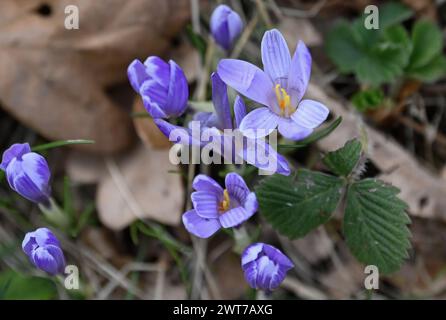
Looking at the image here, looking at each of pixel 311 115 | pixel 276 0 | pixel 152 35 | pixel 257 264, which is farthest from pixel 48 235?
pixel 276 0

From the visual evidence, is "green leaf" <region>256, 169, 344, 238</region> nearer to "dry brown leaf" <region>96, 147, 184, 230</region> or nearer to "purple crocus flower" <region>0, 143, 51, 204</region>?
"dry brown leaf" <region>96, 147, 184, 230</region>

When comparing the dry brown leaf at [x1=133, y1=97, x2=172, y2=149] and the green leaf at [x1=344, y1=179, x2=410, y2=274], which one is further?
the dry brown leaf at [x1=133, y1=97, x2=172, y2=149]

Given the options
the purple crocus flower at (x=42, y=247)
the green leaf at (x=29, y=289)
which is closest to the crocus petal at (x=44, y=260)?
the purple crocus flower at (x=42, y=247)

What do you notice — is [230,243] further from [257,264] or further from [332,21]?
[332,21]

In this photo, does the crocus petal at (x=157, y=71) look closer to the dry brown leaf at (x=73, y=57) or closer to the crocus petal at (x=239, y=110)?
the crocus petal at (x=239, y=110)

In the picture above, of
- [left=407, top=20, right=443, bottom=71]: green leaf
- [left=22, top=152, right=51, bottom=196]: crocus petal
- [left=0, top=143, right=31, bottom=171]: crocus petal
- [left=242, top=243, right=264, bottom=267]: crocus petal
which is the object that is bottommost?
[left=242, top=243, right=264, bottom=267]: crocus petal

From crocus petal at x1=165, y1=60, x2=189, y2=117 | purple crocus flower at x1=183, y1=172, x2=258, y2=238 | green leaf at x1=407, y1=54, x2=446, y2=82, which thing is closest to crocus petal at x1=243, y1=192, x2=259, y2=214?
purple crocus flower at x1=183, y1=172, x2=258, y2=238
